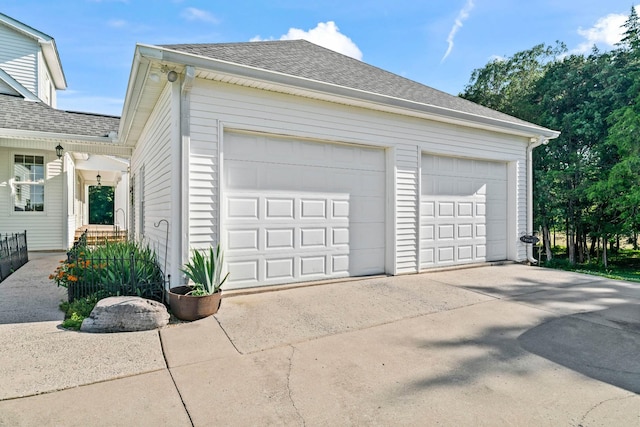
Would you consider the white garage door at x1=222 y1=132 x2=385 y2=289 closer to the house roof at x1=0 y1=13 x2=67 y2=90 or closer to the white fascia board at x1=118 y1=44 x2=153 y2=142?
the white fascia board at x1=118 y1=44 x2=153 y2=142

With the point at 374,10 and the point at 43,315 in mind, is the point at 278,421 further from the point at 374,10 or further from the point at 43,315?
the point at 374,10

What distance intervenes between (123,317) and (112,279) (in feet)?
3.61

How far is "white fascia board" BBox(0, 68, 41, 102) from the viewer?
10.7 m

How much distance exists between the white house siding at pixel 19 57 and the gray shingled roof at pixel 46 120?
1530mm

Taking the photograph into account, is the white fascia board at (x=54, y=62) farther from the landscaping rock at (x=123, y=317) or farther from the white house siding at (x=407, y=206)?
the white house siding at (x=407, y=206)

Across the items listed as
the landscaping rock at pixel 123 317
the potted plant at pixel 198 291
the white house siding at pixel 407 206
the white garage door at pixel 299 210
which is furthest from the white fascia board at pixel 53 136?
the white house siding at pixel 407 206

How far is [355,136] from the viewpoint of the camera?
610 cm

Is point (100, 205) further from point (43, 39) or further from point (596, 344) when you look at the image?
point (596, 344)

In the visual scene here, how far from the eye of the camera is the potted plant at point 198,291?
4195mm

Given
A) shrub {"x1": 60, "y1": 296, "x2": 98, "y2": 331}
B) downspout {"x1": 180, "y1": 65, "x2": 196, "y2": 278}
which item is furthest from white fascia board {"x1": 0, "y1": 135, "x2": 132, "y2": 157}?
downspout {"x1": 180, "y1": 65, "x2": 196, "y2": 278}

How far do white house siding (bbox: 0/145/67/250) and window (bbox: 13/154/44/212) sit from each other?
4.9 inches

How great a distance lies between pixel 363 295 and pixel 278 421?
3132 mm

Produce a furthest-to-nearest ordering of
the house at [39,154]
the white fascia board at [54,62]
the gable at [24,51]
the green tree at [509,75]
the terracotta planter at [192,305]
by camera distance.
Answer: the green tree at [509,75] < the white fascia board at [54,62] < the gable at [24,51] < the house at [39,154] < the terracotta planter at [192,305]

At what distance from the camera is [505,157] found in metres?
8.07
